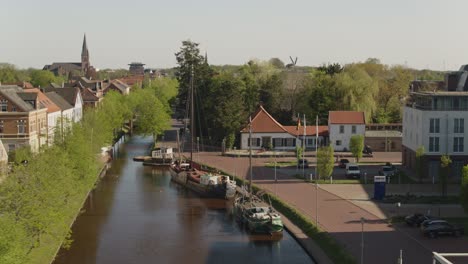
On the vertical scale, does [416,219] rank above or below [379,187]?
below

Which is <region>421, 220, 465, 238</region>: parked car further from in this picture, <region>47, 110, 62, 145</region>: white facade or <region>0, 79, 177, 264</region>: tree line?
<region>47, 110, 62, 145</region>: white facade

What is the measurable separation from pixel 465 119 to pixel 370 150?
612 inches

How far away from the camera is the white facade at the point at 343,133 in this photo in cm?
6688

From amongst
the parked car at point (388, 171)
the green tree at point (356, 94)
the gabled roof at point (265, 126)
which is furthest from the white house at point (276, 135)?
the parked car at point (388, 171)

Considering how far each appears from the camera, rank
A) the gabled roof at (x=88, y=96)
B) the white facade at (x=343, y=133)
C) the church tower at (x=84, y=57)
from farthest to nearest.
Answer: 1. the church tower at (x=84, y=57)
2. the gabled roof at (x=88, y=96)
3. the white facade at (x=343, y=133)

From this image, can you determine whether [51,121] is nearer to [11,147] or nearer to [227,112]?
[11,147]

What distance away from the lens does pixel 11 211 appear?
84.1 feet

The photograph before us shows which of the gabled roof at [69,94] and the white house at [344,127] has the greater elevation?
the gabled roof at [69,94]

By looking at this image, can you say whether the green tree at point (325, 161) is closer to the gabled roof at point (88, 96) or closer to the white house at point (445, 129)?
the white house at point (445, 129)

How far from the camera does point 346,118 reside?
220 ft

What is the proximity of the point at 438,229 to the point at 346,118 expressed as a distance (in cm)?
3684

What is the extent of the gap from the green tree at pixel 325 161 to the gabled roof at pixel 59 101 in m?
37.1

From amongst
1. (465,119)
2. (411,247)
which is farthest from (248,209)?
(465,119)

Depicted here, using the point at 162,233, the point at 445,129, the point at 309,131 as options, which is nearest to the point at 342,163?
the point at 445,129
